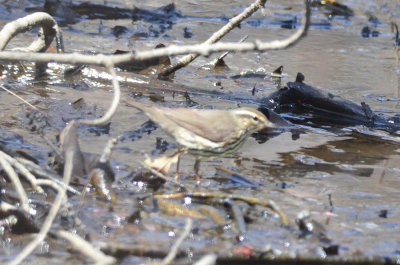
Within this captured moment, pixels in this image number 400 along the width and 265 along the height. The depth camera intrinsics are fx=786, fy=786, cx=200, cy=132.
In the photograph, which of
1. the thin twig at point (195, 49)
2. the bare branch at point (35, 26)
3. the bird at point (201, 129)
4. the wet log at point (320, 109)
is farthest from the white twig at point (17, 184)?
the wet log at point (320, 109)

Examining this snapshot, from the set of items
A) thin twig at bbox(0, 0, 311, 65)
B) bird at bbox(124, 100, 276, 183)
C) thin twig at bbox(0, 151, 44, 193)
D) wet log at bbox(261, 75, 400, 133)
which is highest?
thin twig at bbox(0, 0, 311, 65)

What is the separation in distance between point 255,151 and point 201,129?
0.73 meters

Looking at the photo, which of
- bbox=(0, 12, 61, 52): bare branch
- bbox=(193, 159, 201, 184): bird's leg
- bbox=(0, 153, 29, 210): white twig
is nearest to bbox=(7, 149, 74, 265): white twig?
bbox=(0, 153, 29, 210): white twig

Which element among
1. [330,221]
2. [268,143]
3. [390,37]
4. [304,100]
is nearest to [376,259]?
[330,221]

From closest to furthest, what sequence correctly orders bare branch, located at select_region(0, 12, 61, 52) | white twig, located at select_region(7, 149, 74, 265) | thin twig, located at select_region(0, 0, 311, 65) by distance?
white twig, located at select_region(7, 149, 74, 265) → thin twig, located at select_region(0, 0, 311, 65) → bare branch, located at select_region(0, 12, 61, 52)

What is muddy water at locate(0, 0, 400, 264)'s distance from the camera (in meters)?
4.21

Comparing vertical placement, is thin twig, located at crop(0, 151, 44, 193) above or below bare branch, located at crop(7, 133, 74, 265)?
below

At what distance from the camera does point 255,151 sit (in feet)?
19.6

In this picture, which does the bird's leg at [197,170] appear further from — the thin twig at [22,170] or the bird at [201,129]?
the thin twig at [22,170]

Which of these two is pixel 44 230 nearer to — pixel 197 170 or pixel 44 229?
pixel 44 229

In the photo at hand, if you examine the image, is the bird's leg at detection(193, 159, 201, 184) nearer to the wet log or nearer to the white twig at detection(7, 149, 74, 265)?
the white twig at detection(7, 149, 74, 265)

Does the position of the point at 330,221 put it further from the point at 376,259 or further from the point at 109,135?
the point at 109,135

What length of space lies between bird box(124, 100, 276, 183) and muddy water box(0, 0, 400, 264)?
154 mm

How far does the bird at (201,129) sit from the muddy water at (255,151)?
154mm
